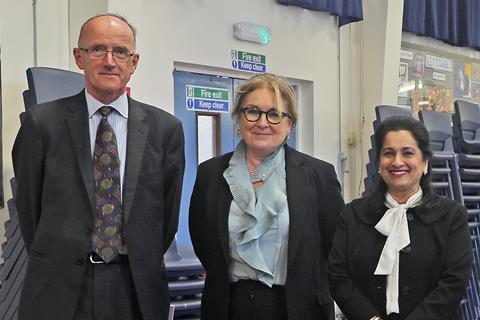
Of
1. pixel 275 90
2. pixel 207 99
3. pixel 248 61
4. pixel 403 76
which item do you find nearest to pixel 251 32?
pixel 248 61

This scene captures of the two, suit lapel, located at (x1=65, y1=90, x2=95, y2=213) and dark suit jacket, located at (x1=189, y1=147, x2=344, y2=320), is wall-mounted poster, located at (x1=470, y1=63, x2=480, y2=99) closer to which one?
dark suit jacket, located at (x1=189, y1=147, x2=344, y2=320)

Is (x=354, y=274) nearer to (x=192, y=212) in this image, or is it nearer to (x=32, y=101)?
(x=192, y=212)

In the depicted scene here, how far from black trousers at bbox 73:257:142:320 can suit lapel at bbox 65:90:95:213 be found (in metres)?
0.16

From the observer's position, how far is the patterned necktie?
1.38 meters

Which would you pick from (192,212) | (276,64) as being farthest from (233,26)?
(192,212)

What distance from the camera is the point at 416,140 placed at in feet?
5.57

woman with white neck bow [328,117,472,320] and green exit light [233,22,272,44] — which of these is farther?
green exit light [233,22,272,44]

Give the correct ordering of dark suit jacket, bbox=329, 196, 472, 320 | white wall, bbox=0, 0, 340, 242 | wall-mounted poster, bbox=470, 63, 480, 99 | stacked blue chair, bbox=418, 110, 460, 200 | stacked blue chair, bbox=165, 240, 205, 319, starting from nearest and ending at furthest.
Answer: dark suit jacket, bbox=329, 196, 472, 320 → stacked blue chair, bbox=165, 240, 205, 319 → white wall, bbox=0, 0, 340, 242 → stacked blue chair, bbox=418, 110, 460, 200 → wall-mounted poster, bbox=470, 63, 480, 99

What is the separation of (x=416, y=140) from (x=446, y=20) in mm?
4389

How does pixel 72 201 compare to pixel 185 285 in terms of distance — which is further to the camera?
pixel 185 285

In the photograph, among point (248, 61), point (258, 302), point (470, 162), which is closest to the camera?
point (258, 302)

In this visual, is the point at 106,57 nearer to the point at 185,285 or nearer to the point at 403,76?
the point at 185,285

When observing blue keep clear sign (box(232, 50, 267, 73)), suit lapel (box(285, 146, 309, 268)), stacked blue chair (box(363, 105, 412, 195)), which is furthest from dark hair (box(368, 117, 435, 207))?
blue keep clear sign (box(232, 50, 267, 73))

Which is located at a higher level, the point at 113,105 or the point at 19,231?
the point at 113,105
